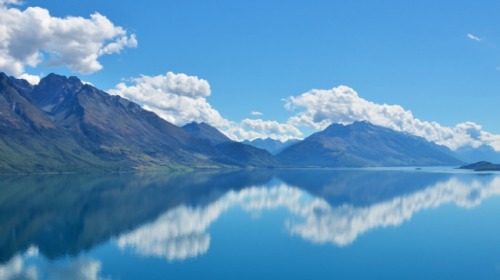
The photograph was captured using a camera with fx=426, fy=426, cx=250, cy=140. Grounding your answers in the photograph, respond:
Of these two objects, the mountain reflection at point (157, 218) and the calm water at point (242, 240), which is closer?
the calm water at point (242, 240)

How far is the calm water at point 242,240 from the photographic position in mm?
73312

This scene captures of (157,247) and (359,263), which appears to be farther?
(157,247)

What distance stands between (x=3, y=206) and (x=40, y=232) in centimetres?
5019

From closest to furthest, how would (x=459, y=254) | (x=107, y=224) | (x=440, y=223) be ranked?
1. (x=459, y=254)
2. (x=107, y=224)
3. (x=440, y=223)

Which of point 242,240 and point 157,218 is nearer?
point 242,240

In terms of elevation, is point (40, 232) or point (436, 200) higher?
point (436, 200)

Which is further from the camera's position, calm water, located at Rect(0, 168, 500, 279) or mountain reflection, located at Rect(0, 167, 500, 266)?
mountain reflection, located at Rect(0, 167, 500, 266)

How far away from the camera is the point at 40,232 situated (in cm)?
10412

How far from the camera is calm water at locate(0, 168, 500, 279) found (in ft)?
241

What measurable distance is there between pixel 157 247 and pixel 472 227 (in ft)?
293

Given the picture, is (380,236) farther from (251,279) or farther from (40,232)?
(40,232)

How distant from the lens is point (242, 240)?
101125 millimetres

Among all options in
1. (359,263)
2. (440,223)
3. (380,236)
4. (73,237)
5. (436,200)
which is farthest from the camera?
(436,200)

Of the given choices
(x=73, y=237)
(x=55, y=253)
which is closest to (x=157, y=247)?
(x=55, y=253)
